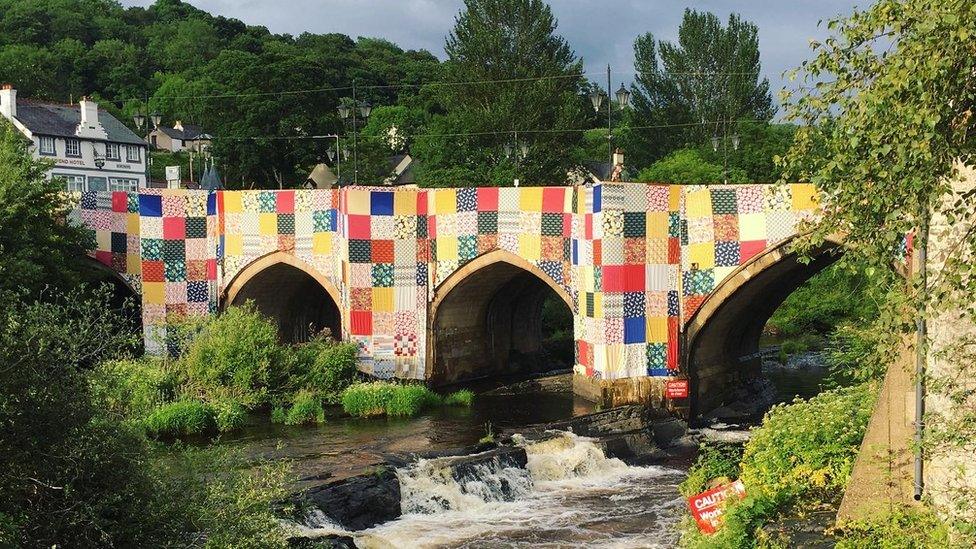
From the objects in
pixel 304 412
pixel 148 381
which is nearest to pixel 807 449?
pixel 304 412

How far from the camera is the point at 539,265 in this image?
25188 mm

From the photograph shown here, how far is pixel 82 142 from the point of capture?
49.3m

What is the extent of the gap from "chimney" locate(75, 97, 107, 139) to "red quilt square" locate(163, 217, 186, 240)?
23.3 metres

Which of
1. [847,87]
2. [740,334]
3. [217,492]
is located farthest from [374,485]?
[740,334]

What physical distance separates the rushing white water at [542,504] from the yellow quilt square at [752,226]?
5911mm

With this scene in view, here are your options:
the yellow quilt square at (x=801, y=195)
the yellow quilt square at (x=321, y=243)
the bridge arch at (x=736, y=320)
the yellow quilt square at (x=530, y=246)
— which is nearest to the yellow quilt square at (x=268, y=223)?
the yellow quilt square at (x=321, y=243)

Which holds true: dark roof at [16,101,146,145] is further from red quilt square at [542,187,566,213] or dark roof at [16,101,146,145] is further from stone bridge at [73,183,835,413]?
red quilt square at [542,187,566,213]

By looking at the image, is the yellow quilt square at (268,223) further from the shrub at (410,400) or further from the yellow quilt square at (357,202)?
the shrub at (410,400)

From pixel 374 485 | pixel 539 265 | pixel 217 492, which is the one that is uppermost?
pixel 539 265

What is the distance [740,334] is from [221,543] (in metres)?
19.3

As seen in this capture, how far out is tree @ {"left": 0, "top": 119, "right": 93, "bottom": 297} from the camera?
23250 mm

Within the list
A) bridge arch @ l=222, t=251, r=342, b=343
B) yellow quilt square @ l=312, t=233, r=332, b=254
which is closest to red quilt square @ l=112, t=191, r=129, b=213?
bridge arch @ l=222, t=251, r=342, b=343

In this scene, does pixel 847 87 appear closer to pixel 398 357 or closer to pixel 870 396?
pixel 870 396

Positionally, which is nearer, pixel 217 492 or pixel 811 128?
pixel 811 128
